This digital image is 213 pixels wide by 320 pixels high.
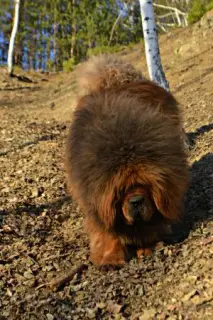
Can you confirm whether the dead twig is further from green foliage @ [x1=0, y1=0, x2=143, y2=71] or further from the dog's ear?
green foliage @ [x1=0, y1=0, x2=143, y2=71]

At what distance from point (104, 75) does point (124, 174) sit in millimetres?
2285

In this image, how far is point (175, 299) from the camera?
3.05m

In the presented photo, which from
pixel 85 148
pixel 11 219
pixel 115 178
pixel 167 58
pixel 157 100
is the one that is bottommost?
pixel 11 219

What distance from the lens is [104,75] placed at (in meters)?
5.46

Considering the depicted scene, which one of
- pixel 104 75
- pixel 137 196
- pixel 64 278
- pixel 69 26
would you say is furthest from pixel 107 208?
pixel 69 26

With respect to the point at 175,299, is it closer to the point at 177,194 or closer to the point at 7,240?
the point at 177,194

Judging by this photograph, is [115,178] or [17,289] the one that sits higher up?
[115,178]

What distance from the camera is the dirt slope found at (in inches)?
124

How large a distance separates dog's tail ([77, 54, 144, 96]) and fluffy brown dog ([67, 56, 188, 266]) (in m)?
1.06

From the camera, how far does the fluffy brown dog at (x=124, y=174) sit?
3.51 m

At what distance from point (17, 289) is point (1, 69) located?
17885 mm

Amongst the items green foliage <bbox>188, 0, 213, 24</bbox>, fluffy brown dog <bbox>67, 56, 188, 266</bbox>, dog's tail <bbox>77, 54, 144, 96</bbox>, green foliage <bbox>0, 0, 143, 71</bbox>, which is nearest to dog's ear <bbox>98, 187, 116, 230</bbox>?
fluffy brown dog <bbox>67, 56, 188, 266</bbox>

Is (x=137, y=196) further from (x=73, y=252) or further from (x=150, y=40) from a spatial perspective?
(x=150, y=40)

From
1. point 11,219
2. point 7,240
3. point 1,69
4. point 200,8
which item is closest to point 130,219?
point 7,240
